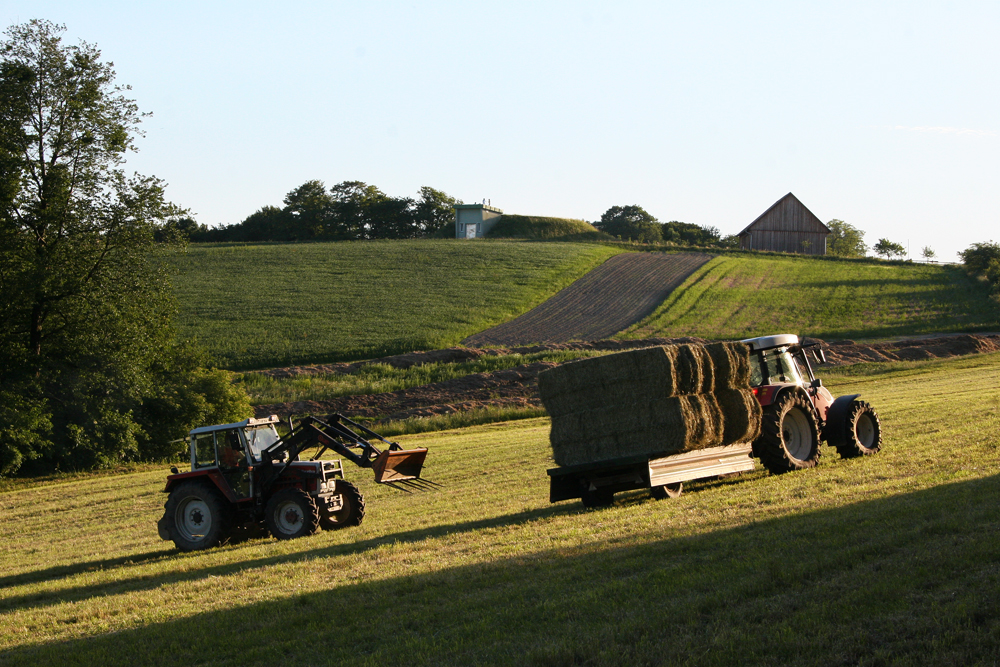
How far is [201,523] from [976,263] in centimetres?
5835

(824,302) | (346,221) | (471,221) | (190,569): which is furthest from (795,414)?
(346,221)

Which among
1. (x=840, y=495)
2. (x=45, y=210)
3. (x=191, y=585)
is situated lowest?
(x=191, y=585)

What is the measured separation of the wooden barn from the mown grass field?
70536mm

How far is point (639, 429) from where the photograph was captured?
11719 mm

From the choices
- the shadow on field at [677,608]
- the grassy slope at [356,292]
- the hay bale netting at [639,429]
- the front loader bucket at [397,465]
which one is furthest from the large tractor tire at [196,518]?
the grassy slope at [356,292]

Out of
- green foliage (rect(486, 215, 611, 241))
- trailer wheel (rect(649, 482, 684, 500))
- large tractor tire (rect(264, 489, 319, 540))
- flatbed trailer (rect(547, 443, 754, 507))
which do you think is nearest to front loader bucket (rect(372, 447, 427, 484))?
large tractor tire (rect(264, 489, 319, 540))

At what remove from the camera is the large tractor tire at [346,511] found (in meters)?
13.7

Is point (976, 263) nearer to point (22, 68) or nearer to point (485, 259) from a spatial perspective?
point (485, 259)

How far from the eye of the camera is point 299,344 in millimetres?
44812

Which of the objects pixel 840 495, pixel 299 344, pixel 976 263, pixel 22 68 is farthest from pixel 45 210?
pixel 976 263

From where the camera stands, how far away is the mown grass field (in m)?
5.54

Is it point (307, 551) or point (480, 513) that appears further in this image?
point (480, 513)

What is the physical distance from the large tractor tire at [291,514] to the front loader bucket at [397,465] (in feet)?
3.66

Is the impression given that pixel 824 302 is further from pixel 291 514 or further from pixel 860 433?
pixel 291 514
